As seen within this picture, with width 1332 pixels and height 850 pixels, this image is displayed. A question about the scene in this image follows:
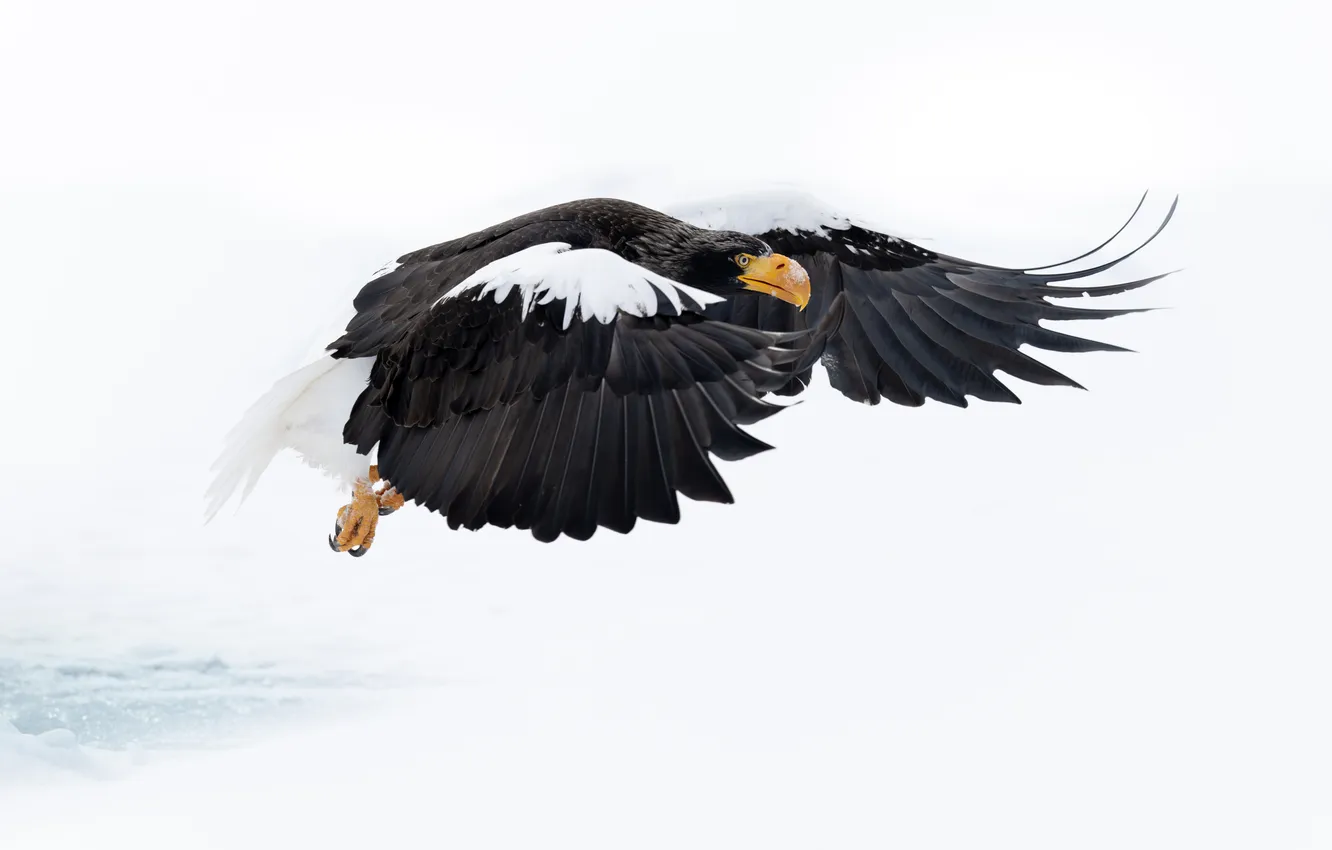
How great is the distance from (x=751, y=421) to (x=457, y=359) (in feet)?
2.91

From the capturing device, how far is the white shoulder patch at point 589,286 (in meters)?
3.28

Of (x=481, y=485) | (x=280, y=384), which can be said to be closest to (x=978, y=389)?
(x=481, y=485)

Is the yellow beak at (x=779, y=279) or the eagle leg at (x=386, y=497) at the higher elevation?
the yellow beak at (x=779, y=279)

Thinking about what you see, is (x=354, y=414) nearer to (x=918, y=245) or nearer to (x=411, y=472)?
(x=411, y=472)

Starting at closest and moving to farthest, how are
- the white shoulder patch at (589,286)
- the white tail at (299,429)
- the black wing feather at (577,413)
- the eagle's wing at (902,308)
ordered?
the black wing feather at (577,413) → the white shoulder patch at (589,286) → the white tail at (299,429) → the eagle's wing at (902,308)

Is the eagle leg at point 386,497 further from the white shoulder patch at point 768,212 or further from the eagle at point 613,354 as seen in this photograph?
the white shoulder patch at point 768,212

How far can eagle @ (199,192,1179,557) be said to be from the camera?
10.3 feet

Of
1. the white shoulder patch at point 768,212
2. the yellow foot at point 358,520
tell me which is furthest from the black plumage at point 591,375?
the yellow foot at point 358,520

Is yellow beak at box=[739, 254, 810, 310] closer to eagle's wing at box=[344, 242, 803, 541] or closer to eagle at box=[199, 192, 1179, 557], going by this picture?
eagle at box=[199, 192, 1179, 557]

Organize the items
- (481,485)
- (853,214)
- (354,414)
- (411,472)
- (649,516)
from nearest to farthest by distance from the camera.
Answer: (649,516), (481,485), (411,472), (354,414), (853,214)

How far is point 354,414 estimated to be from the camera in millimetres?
3926

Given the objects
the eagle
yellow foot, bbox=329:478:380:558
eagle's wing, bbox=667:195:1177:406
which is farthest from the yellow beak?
yellow foot, bbox=329:478:380:558

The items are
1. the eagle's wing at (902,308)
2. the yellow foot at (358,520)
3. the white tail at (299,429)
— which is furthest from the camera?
the eagle's wing at (902,308)

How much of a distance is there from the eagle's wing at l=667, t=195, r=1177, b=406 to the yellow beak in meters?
0.44
